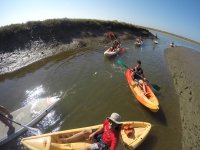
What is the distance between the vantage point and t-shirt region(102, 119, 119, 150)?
7848 millimetres

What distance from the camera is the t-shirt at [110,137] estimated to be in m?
7.85

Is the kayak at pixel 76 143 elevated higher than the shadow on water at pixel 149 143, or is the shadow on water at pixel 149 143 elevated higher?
the kayak at pixel 76 143

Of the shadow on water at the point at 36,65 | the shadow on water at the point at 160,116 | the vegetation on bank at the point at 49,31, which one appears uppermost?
the vegetation on bank at the point at 49,31

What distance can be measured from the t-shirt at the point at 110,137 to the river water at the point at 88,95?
151 centimetres

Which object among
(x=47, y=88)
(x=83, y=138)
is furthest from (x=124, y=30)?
(x=83, y=138)

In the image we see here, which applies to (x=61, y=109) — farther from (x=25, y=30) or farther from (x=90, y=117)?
(x=25, y=30)

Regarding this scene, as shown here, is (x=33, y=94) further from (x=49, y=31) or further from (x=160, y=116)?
(x=49, y=31)

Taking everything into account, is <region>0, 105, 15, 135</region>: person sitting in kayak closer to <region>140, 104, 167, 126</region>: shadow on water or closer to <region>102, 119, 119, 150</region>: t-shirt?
<region>102, 119, 119, 150</region>: t-shirt

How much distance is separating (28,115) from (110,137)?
4.92 meters

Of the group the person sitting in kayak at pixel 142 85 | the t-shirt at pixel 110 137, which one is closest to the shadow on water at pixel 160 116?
the person sitting in kayak at pixel 142 85

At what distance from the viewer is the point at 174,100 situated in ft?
49.4

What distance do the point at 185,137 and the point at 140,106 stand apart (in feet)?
10.1

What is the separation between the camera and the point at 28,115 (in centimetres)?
1125

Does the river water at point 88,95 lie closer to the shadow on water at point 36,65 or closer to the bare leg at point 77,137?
the shadow on water at point 36,65
